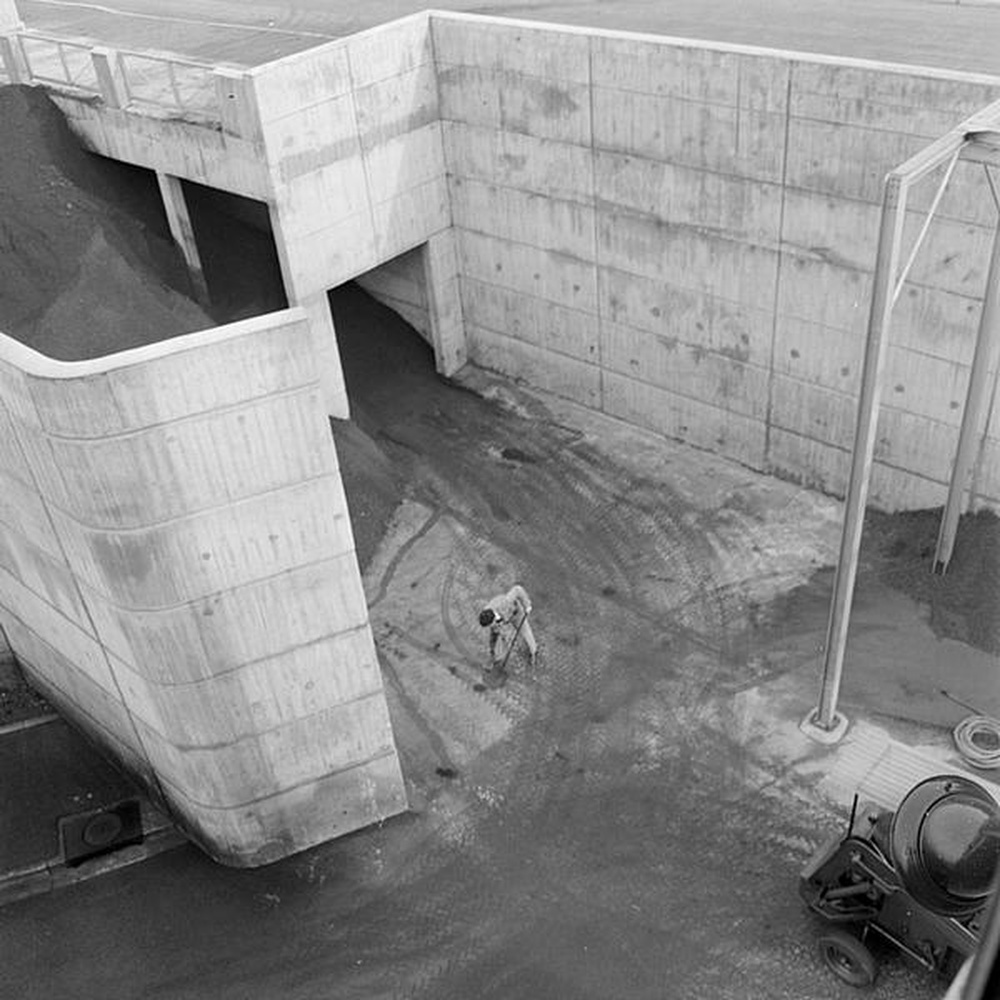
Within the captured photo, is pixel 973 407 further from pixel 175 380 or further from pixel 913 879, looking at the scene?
pixel 175 380

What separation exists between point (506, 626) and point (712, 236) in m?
6.54

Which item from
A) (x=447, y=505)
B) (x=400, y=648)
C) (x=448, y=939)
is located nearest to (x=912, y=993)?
(x=448, y=939)

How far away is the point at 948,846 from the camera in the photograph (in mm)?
8750

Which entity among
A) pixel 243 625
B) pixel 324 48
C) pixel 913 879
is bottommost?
pixel 913 879

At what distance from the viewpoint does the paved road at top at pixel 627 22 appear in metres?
18.3

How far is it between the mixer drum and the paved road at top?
40.6 ft

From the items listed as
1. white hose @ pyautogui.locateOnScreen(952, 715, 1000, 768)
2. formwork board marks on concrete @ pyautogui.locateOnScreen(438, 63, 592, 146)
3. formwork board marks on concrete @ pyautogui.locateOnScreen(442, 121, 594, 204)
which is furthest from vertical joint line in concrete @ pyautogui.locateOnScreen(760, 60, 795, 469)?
white hose @ pyautogui.locateOnScreen(952, 715, 1000, 768)

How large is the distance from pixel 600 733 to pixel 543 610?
2373mm

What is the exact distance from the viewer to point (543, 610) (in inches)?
595

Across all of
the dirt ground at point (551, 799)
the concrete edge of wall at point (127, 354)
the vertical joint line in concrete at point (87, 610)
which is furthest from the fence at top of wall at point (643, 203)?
the concrete edge of wall at point (127, 354)

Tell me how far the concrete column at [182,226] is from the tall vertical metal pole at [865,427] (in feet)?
39.8

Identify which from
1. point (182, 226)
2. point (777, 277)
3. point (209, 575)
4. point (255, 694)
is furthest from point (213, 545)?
point (182, 226)

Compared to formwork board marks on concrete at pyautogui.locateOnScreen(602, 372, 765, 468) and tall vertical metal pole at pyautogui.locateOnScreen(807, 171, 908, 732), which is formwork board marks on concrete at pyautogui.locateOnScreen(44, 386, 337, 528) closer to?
tall vertical metal pole at pyautogui.locateOnScreen(807, 171, 908, 732)

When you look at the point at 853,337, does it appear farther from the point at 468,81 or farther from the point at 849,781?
the point at 468,81
